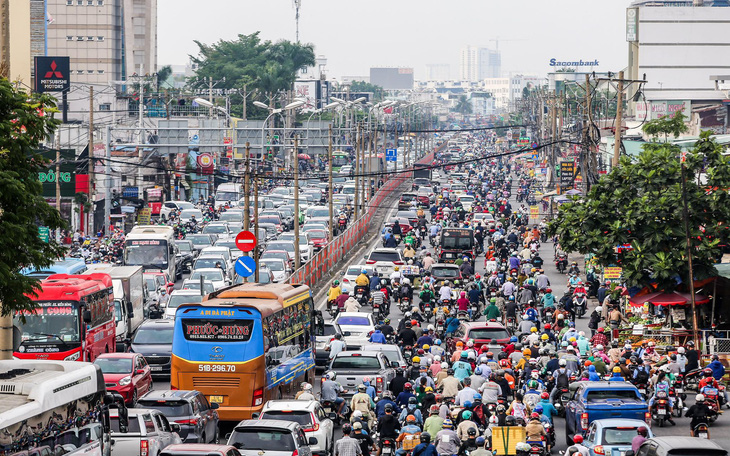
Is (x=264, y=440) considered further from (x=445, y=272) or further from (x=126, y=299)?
(x=445, y=272)

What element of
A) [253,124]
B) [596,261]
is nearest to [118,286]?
[596,261]

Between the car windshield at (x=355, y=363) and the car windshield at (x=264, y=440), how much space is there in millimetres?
8047

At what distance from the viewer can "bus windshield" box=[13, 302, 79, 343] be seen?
2725cm

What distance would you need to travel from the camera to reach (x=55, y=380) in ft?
50.1

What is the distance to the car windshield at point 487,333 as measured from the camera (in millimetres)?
30656

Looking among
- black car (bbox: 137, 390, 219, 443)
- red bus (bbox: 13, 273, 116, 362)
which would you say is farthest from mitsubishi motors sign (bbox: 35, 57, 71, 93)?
black car (bbox: 137, 390, 219, 443)

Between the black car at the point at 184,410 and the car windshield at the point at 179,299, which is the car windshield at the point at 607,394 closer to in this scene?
the black car at the point at 184,410

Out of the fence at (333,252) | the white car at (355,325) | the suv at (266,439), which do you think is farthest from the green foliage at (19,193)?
the fence at (333,252)

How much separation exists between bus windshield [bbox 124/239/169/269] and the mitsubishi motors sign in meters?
36.4

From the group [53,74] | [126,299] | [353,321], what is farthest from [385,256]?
[53,74]

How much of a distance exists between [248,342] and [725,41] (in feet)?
386

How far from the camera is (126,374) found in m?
25.2

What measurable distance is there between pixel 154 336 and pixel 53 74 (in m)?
54.6

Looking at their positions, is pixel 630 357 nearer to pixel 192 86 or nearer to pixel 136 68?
pixel 192 86
